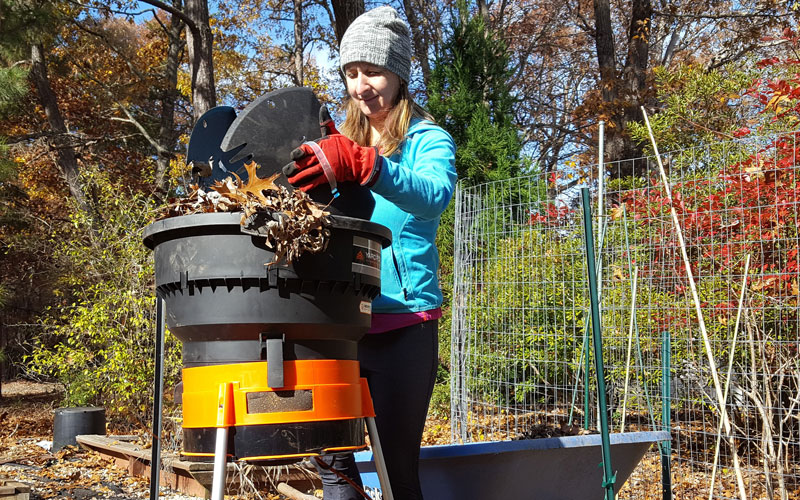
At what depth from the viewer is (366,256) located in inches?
48.1

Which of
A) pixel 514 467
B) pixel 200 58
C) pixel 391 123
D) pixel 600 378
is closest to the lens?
pixel 391 123

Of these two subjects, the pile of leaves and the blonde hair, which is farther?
the blonde hair

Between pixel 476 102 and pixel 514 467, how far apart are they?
20.8 ft

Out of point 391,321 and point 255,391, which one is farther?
point 391,321

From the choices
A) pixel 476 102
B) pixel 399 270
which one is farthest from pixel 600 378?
pixel 476 102

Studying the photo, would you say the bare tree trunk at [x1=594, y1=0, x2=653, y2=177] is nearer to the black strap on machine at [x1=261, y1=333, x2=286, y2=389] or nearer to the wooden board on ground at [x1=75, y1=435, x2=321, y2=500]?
the wooden board on ground at [x1=75, y1=435, x2=321, y2=500]

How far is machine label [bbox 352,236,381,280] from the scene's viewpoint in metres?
1.19

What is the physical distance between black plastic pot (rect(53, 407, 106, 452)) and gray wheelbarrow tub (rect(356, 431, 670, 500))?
3.93 metres

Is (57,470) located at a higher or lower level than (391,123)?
lower

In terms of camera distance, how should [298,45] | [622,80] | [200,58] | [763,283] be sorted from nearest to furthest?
1. [763,283]
2. [200,58]
3. [622,80]
4. [298,45]

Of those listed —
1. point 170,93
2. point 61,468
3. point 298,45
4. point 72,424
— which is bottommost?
point 61,468

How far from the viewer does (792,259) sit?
11.3ft

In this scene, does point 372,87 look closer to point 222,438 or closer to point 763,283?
point 222,438

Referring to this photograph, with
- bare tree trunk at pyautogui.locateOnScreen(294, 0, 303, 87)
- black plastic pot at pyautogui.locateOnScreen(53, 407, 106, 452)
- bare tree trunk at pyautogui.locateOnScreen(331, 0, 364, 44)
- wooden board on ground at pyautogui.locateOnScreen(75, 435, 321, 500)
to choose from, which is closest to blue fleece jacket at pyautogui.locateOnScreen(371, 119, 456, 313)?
wooden board on ground at pyautogui.locateOnScreen(75, 435, 321, 500)
